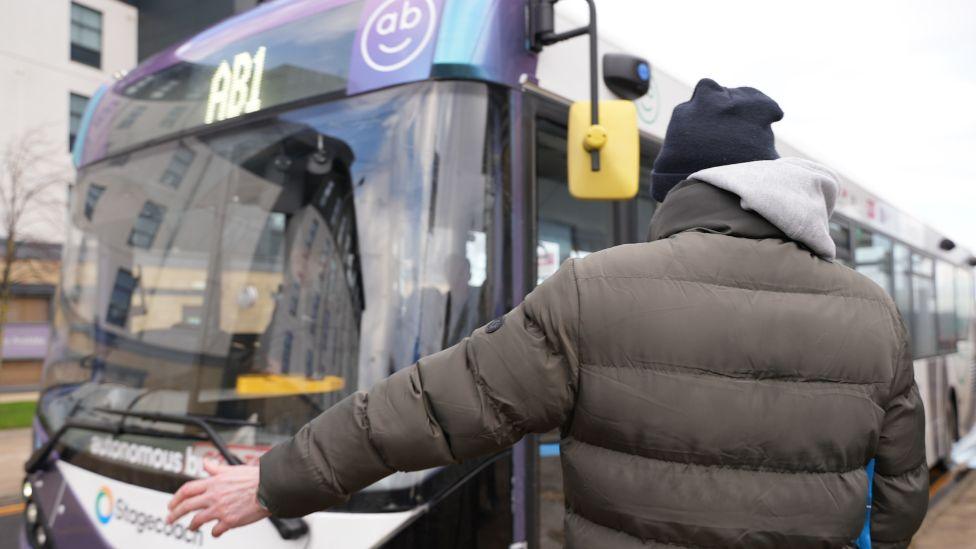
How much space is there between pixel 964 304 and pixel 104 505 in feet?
36.5

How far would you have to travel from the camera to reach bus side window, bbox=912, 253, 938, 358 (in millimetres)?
7695

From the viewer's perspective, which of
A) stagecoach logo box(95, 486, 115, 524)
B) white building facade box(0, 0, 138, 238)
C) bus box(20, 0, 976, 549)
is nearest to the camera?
bus box(20, 0, 976, 549)

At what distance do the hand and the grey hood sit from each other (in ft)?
3.50

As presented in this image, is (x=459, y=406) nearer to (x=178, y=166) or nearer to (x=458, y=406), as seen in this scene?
(x=458, y=406)

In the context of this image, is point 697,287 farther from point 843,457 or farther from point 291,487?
point 291,487

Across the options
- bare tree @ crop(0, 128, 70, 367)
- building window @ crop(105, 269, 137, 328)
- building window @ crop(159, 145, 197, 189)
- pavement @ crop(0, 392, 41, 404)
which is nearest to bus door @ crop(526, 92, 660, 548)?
building window @ crop(159, 145, 197, 189)

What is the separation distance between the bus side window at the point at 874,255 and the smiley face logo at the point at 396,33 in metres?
4.82

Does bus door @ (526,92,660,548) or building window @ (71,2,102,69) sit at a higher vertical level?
building window @ (71,2,102,69)

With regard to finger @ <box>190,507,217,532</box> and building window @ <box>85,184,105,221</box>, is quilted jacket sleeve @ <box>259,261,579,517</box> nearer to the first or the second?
finger @ <box>190,507,217,532</box>

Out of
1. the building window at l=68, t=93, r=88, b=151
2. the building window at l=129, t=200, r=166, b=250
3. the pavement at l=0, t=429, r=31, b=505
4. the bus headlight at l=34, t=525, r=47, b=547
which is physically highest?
the building window at l=68, t=93, r=88, b=151

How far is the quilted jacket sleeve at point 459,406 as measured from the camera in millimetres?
1332

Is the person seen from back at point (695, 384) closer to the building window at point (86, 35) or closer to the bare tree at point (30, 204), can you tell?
the bare tree at point (30, 204)

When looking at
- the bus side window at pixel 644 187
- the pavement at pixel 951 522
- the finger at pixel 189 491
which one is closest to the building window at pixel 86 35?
the bus side window at pixel 644 187

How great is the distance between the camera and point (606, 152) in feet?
8.78
